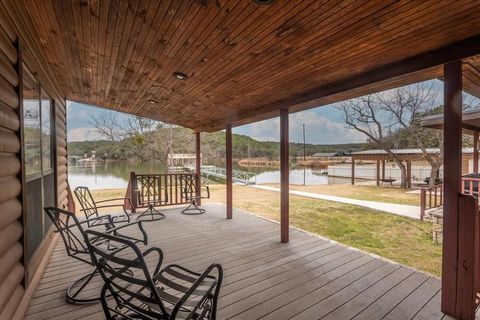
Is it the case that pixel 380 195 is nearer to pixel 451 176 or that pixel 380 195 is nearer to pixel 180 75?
pixel 451 176

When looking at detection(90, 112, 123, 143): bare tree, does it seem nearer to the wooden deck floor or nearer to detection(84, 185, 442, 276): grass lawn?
detection(84, 185, 442, 276): grass lawn

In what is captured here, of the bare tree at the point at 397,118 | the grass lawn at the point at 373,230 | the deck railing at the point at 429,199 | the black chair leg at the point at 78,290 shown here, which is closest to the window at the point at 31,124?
the black chair leg at the point at 78,290

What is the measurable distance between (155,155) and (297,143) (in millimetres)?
23821

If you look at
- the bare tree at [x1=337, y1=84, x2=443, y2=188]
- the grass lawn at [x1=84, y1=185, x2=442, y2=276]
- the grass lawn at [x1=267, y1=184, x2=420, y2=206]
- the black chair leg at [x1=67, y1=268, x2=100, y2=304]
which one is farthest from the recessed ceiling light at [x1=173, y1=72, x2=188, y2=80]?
the bare tree at [x1=337, y1=84, x2=443, y2=188]

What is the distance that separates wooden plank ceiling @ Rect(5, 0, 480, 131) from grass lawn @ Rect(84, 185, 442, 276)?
260cm

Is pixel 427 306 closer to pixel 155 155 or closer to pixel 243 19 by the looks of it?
pixel 243 19

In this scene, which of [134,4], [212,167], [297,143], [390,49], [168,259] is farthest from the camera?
[297,143]

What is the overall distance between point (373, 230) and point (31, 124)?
613cm

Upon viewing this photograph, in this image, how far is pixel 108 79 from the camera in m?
3.56

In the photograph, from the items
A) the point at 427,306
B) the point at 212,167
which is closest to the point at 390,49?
the point at 427,306

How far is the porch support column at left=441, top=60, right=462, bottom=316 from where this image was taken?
6.70ft

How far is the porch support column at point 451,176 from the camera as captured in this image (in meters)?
2.04

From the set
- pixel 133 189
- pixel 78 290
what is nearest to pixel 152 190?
pixel 133 189

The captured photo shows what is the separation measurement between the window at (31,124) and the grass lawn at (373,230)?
4802mm
